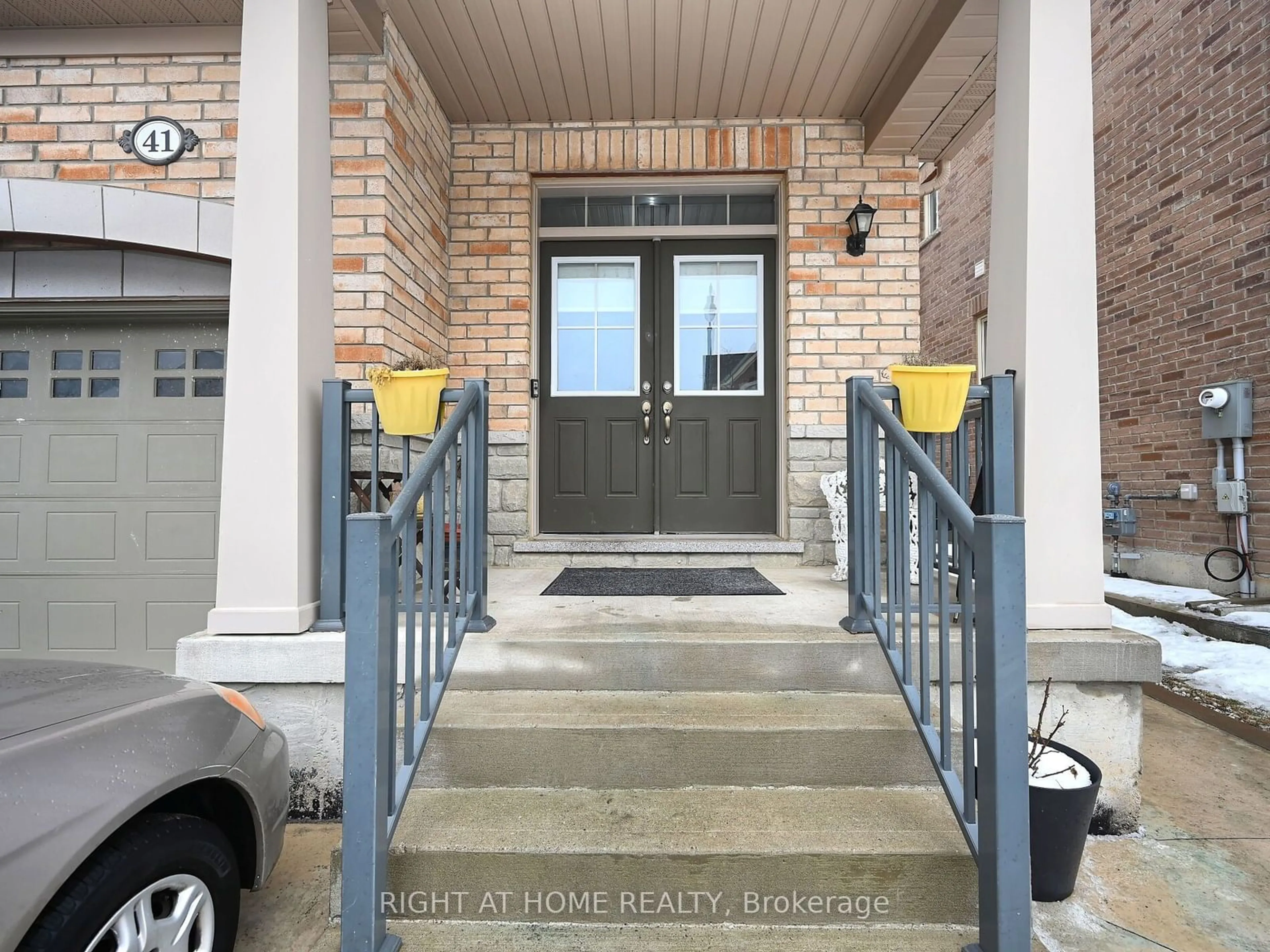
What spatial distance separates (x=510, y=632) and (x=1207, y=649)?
4.36 metres

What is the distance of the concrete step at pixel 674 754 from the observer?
1.86 meters

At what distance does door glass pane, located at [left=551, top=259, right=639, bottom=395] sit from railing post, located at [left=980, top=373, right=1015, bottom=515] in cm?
238

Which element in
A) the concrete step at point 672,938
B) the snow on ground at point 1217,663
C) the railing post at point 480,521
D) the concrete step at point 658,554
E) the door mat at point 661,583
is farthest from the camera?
the concrete step at point 658,554

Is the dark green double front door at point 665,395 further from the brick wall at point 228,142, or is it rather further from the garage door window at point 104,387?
the garage door window at point 104,387

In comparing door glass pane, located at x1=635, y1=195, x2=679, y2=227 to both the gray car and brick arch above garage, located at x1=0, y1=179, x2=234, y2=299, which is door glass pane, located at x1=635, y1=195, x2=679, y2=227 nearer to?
brick arch above garage, located at x1=0, y1=179, x2=234, y2=299

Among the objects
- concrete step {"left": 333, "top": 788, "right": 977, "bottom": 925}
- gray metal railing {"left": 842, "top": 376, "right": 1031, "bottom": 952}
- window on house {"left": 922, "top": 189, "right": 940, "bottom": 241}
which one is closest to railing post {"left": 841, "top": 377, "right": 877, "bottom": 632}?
gray metal railing {"left": 842, "top": 376, "right": 1031, "bottom": 952}

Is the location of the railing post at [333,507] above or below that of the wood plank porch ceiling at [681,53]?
below

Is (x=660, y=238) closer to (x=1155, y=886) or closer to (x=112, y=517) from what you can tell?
(x=112, y=517)

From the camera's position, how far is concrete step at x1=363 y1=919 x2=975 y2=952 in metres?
1.49

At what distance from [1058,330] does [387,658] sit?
229 cm

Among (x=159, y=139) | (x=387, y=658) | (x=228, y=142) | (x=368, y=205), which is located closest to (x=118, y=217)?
(x=159, y=139)

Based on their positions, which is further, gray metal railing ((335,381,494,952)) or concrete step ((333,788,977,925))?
concrete step ((333,788,977,925))

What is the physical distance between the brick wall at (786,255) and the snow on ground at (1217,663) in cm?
181

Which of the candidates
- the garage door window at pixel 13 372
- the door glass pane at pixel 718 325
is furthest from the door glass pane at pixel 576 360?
the garage door window at pixel 13 372
